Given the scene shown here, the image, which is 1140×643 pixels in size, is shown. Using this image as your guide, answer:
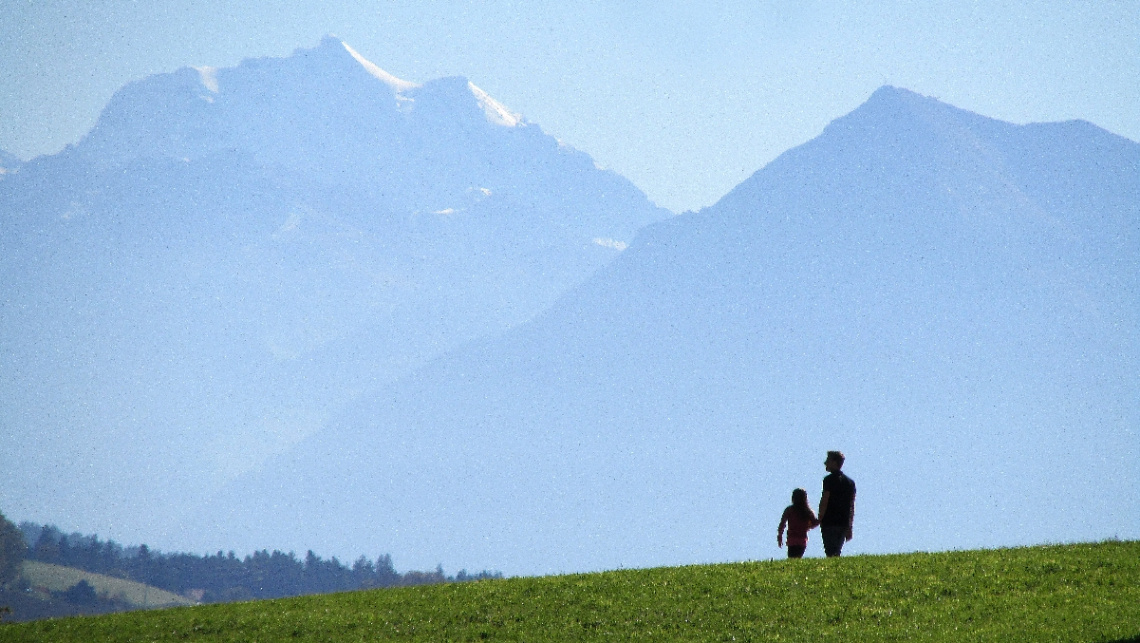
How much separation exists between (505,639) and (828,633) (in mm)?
5723

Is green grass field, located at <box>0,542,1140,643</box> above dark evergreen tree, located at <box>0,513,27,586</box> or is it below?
below

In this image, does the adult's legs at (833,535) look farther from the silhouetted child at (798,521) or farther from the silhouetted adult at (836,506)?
the silhouetted child at (798,521)

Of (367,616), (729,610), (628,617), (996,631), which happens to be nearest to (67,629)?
(367,616)

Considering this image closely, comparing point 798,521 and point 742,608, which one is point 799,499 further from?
point 742,608

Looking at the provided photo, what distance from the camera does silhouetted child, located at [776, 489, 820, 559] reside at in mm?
25172

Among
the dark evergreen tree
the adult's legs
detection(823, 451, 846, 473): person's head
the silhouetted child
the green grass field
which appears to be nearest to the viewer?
the green grass field

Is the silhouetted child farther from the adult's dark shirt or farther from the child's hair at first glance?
the adult's dark shirt

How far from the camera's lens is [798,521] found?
25.4 metres

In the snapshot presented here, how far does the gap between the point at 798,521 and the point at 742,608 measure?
11.7 feet

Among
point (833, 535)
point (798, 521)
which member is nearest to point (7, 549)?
point (798, 521)

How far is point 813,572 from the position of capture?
24.1 m

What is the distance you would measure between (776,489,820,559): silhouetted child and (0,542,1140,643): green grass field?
67 centimetres

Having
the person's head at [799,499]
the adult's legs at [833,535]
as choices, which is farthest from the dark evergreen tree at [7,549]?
the adult's legs at [833,535]

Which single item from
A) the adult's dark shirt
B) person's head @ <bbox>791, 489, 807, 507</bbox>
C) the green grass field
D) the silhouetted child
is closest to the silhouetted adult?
the adult's dark shirt
